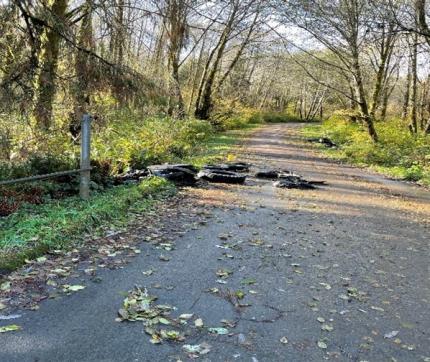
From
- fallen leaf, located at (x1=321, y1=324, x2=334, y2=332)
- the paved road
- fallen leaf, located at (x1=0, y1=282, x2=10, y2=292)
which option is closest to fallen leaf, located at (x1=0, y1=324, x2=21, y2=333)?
the paved road

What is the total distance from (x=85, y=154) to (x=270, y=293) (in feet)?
13.1

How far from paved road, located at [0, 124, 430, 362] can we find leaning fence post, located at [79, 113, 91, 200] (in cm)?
147

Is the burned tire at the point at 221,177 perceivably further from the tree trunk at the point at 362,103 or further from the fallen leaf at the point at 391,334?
the tree trunk at the point at 362,103

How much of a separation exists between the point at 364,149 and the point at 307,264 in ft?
44.8

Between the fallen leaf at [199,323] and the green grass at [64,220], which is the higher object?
the green grass at [64,220]

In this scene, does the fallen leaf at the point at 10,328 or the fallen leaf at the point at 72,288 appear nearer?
the fallen leaf at the point at 10,328

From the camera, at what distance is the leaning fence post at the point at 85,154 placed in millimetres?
7133

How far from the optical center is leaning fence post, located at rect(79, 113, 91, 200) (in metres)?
7.13

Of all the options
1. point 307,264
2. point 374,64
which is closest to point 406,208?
point 307,264

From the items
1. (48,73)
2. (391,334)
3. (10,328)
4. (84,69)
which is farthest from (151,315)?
(84,69)

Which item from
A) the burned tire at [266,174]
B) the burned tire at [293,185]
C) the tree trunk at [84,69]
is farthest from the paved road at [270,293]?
the burned tire at [266,174]

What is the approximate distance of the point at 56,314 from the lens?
148 inches

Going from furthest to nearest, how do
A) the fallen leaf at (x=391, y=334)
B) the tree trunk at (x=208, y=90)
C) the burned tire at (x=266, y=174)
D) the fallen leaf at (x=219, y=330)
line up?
the tree trunk at (x=208, y=90) < the burned tire at (x=266, y=174) < the fallen leaf at (x=391, y=334) < the fallen leaf at (x=219, y=330)

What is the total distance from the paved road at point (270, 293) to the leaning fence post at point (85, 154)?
147cm
